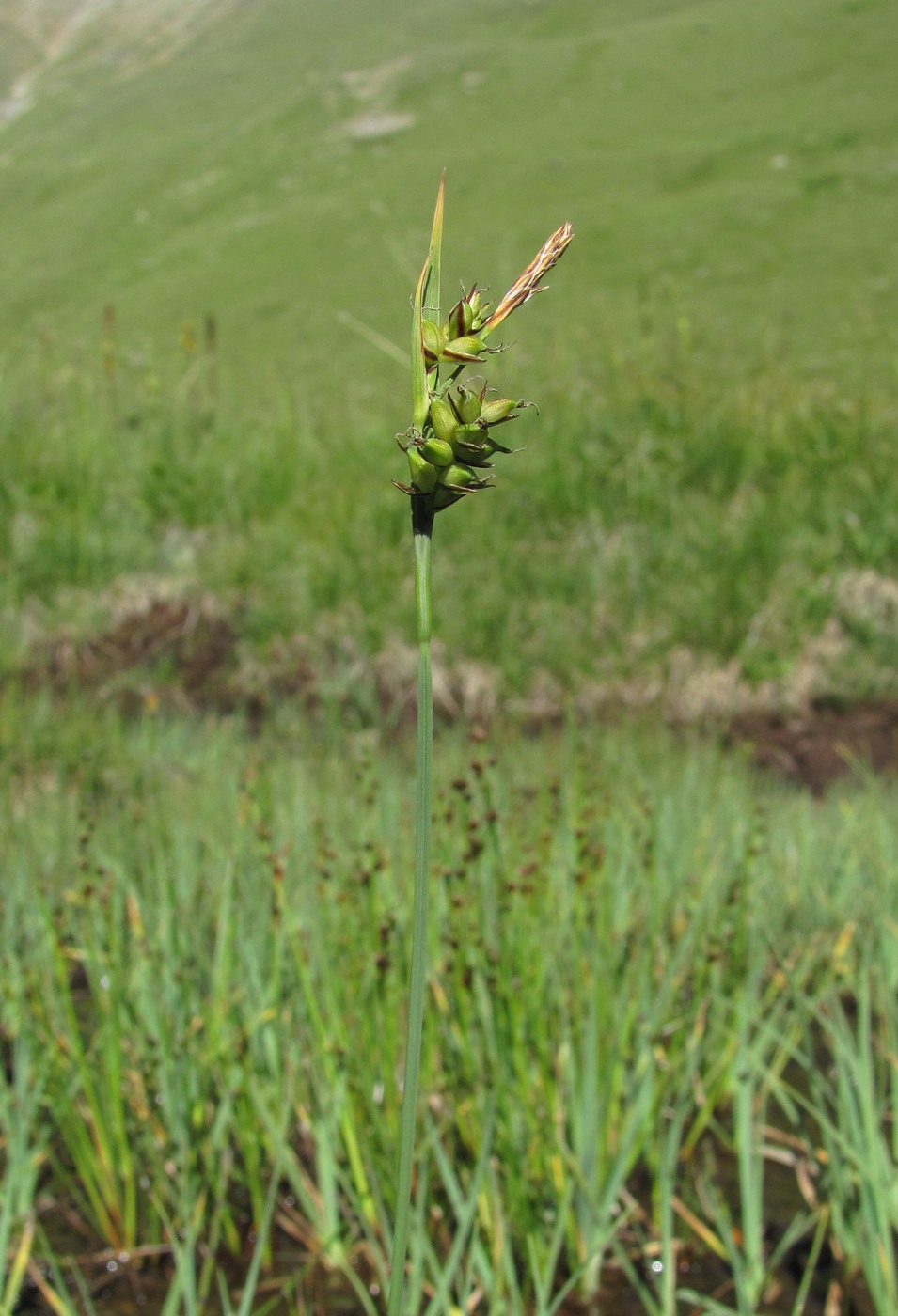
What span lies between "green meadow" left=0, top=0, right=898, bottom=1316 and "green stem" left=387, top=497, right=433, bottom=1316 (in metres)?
0.75

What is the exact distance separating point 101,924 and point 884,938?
1.31 m

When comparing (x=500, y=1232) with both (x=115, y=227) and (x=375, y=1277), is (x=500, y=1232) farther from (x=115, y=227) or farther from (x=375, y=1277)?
(x=115, y=227)

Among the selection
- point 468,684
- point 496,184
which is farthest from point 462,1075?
point 496,184

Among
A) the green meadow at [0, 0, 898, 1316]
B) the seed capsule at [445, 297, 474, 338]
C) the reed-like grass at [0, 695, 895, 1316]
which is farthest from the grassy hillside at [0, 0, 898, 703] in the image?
the seed capsule at [445, 297, 474, 338]

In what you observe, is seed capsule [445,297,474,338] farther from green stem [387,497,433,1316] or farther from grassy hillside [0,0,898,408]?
grassy hillside [0,0,898,408]

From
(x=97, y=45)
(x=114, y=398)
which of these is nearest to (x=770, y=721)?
(x=114, y=398)

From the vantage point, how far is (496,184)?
9.17 metres

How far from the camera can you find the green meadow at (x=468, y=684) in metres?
1.70

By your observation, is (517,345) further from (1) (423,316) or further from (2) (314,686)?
(1) (423,316)

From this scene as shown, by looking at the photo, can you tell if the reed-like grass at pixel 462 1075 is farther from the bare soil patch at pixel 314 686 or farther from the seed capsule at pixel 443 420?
the bare soil patch at pixel 314 686

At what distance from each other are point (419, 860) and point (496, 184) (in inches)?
367

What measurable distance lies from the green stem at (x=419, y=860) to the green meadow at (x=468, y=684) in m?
0.75

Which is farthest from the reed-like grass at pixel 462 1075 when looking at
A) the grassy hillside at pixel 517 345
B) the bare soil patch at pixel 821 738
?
the bare soil patch at pixel 821 738

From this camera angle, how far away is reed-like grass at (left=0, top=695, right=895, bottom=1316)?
1564mm
